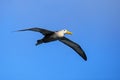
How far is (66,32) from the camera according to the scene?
8.63ft

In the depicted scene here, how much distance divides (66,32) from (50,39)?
17cm

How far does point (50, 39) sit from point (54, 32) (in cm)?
7

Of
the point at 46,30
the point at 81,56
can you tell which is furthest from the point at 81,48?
the point at 46,30

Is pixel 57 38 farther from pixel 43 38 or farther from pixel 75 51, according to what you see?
pixel 75 51

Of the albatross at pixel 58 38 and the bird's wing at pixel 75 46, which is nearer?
the albatross at pixel 58 38

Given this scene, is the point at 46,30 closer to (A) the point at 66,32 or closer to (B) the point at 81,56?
(A) the point at 66,32

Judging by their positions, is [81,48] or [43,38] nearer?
[43,38]

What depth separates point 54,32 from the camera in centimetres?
259

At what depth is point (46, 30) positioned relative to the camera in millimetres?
2559

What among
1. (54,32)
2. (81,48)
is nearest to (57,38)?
(54,32)

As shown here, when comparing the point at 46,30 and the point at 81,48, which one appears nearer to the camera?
the point at 46,30

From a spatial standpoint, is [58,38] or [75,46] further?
[75,46]

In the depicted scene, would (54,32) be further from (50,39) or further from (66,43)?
(66,43)

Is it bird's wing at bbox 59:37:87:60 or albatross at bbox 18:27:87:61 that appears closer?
albatross at bbox 18:27:87:61
